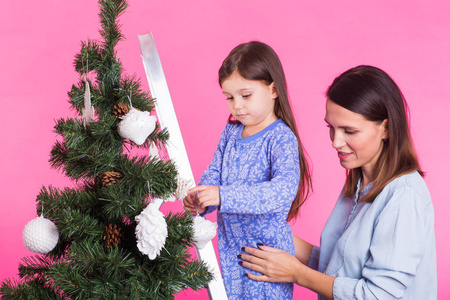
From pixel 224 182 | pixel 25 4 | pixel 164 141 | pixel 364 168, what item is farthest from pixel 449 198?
pixel 25 4

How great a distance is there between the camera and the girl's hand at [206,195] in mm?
1042

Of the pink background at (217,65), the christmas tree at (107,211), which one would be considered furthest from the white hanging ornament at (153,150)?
the pink background at (217,65)

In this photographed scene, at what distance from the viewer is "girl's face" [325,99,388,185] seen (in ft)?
3.72

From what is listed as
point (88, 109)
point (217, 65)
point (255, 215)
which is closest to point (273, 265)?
point (255, 215)

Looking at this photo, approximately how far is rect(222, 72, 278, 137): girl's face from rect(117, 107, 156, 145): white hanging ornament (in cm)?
51

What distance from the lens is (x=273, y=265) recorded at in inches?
48.1

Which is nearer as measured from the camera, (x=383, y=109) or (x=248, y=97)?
(x=383, y=109)

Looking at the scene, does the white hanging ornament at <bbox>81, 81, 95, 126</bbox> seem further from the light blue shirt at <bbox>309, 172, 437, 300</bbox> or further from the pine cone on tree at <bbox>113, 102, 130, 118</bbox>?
the light blue shirt at <bbox>309, 172, 437, 300</bbox>

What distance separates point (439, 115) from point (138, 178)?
2.04 m

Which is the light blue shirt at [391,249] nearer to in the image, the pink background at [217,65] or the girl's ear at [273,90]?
the girl's ear at [273,90]

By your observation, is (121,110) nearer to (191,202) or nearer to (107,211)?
(107,211)

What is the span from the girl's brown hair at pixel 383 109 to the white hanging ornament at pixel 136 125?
0.53m

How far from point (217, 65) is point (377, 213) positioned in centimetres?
147

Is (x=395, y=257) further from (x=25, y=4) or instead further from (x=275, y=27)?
(x=25, y=4)
